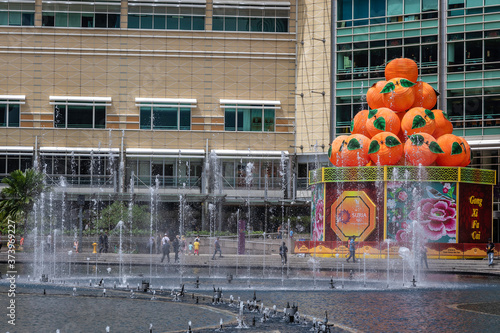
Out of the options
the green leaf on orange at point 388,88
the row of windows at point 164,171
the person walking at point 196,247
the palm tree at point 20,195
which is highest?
the green leaf on orange at point 388,88

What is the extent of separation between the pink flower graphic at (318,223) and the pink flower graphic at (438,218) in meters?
5.72

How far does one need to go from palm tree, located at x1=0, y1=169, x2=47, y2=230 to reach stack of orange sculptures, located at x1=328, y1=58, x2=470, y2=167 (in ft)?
63.9

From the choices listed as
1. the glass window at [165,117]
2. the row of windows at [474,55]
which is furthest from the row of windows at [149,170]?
the row of windows at [474,55]

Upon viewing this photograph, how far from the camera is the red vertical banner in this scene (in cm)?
4141

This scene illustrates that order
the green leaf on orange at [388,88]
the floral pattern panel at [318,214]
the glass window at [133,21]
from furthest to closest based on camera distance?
the glass window at [133,21] → the floral pattern panel at [318,214] → the green leaf on orange at [388,88]

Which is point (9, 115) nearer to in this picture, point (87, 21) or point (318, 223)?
point (87, 21)

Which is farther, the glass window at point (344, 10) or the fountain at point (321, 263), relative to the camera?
the glass window at point (344, 10)

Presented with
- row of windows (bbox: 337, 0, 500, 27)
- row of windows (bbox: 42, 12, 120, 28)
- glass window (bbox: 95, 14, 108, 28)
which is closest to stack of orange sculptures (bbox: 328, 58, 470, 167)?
row of windows (bbox: 337, 0, 500, 27)

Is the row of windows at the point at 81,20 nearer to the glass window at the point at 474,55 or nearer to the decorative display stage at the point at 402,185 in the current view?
the glass window at the point at 474,55

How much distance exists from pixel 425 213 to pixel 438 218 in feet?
2.40

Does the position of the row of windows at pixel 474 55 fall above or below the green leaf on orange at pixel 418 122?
above

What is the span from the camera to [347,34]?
6288cm

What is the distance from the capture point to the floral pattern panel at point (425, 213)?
41.1m

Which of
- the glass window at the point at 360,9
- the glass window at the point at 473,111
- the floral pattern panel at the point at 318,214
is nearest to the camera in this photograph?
the floral pattern panel at the point at 318,214
